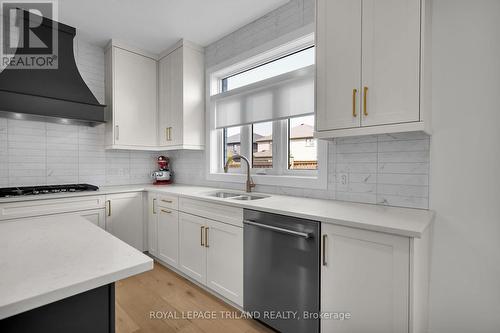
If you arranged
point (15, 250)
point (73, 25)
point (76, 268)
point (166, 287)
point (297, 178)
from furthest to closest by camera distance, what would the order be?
point (73, 25) < point (166, 287) < point (297, 178) < point (15, 250) < point (76, 268)

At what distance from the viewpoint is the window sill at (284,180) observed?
2052 mm

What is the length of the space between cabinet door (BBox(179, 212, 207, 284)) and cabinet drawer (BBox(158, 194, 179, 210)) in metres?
0.15

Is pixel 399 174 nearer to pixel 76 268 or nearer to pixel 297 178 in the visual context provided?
pixel 297 178

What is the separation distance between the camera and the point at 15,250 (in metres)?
0.86

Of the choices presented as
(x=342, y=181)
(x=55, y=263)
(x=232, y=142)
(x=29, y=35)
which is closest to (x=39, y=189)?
(x=29, y=35)

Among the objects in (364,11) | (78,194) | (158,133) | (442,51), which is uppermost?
(364,11)

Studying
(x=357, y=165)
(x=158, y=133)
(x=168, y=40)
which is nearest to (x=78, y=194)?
(x=158, y=133)

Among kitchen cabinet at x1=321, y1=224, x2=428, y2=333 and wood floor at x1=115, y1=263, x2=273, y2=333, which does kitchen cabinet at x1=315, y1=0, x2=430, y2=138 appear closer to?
kitchen cabinet at x1=321, y1=224, x2=428, y2=333

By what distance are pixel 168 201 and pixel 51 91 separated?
1593 mm

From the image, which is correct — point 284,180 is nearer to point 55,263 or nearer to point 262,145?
point 262,145

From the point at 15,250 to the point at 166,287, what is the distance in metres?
1.73

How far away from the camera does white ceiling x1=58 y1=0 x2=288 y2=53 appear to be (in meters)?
2.29

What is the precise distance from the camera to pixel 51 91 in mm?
2461

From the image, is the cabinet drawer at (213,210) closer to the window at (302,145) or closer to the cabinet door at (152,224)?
the cabinet door at (152,224)
